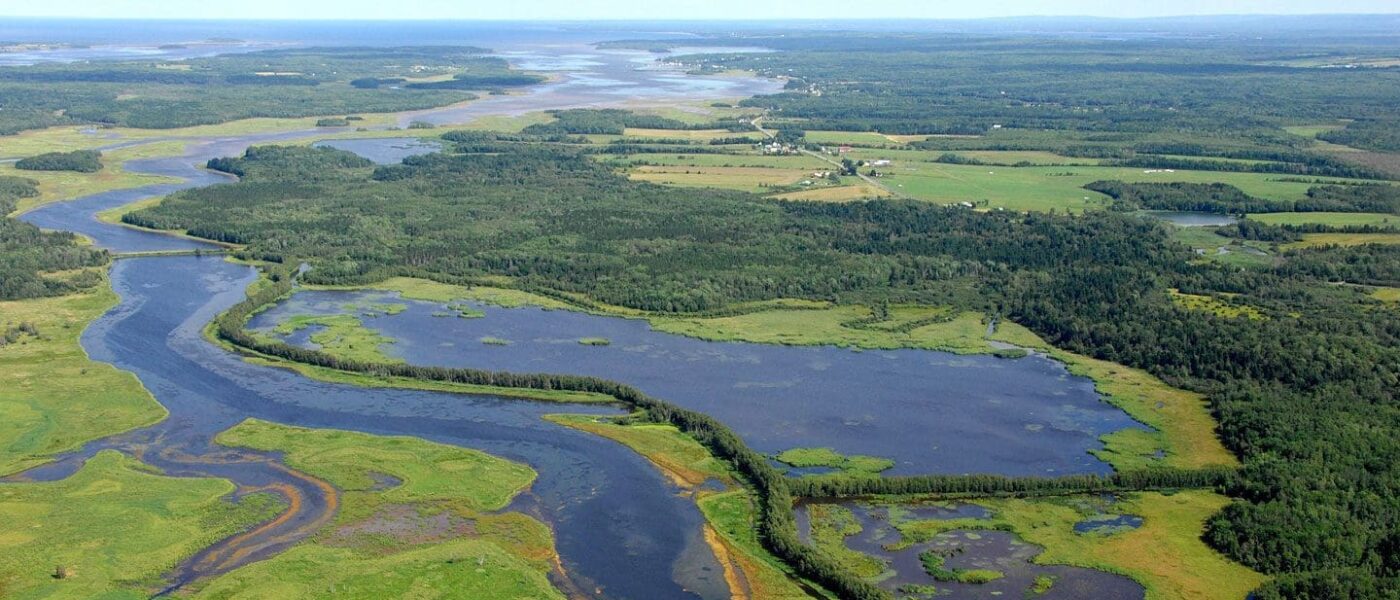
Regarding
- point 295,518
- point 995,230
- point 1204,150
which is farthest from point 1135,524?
point 1204,150

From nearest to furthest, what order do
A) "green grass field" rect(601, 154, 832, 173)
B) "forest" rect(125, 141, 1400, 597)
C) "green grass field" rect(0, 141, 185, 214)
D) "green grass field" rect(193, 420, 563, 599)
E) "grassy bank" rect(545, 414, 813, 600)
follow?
1. "green grass field" rect(193, 420, 563, 599)
2. "grassy bank" rect(545, 414, 813, 600)
3. "forest" rect(125, 141, 1400, 597)
4. "green grass field" rect(0, 141, 185, 214)
5. "green grass field" rect(601, 154, 832, 173)

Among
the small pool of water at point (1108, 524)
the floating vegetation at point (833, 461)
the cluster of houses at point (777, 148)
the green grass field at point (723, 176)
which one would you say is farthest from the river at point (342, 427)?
the cluster of houses at point (777, 148)

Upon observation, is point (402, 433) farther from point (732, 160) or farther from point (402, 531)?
point (732, 160)

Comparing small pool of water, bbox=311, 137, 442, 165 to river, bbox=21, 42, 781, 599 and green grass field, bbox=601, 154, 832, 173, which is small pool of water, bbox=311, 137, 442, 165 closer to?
green grass field, bbox=601, 154, 832, 173

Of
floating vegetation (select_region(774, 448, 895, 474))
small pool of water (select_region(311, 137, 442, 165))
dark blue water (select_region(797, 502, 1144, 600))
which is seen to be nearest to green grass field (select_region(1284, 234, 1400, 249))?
floating vegetation (select_region(774, 448, 895, 474))

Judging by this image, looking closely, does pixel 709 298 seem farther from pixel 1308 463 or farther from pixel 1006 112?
pixel 1006 112

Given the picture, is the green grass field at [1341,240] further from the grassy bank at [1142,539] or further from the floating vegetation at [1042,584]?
the floating vegetation at [1042,584]

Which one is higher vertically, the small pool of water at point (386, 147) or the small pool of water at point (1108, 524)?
the small pool of water at point (386, 147)
